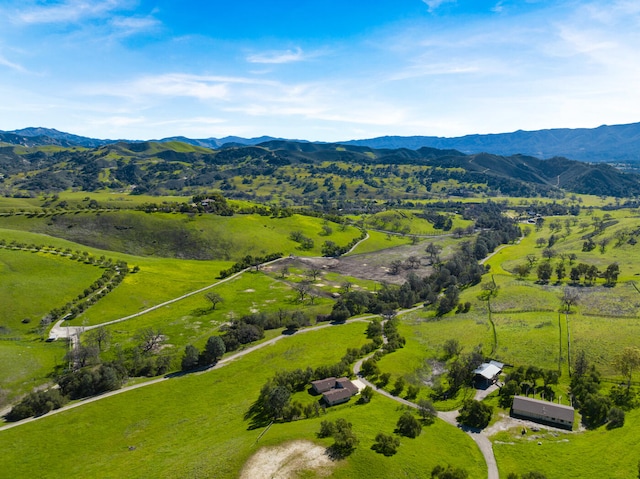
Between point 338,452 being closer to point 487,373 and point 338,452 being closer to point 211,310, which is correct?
point 487,373

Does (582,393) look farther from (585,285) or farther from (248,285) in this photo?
(248,285)

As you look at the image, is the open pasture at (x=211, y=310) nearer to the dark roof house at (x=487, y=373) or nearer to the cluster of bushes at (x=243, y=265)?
the cluster of bushes at (x=243, y=265)

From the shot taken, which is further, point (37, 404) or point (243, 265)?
point (243, 265)

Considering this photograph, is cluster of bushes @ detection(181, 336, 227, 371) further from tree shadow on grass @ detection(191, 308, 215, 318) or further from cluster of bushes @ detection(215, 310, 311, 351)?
tree shadow on grass @ detection(191, 308, 215, 318)

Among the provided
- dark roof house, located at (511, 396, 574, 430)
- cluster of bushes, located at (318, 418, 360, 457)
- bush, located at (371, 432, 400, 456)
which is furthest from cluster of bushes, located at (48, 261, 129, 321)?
dark roof house, located at (511, 396, 574, 430)

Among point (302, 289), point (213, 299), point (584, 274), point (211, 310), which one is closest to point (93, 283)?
point (213, 299)

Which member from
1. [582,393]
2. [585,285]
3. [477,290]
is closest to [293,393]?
[582,393]
